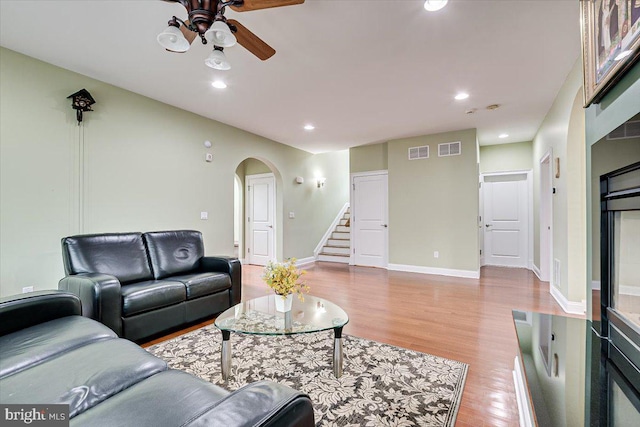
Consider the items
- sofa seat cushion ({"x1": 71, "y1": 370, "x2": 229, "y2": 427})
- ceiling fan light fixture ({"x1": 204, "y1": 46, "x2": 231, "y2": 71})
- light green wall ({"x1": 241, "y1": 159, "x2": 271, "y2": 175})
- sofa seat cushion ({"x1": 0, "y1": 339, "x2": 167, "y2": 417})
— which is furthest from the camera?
light green wall ({"x1": 241, "y1": 159, "x2": 271, "y2": 175})

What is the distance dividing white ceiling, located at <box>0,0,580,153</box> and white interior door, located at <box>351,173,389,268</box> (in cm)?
202

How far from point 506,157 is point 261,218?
18.0ft

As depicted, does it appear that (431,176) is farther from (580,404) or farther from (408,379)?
(580,404)

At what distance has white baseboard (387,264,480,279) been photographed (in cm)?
504

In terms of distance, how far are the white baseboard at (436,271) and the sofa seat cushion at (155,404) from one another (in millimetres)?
5012

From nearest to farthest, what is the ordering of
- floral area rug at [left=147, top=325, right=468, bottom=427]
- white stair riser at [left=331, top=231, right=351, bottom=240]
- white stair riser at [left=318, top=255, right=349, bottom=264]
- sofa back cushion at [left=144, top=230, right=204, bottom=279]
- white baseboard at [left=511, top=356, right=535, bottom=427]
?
white baseboard at [left=511, top=356, right=535, bottom=427] → floral area rug at [left=147, top=325, right=468, bottom=427] → sofa back cushion at [left=144, top=230, right=204, bottom=279] → white stair riser at [left=318, top=255, right=349, bottom=264] → white stair riser at [left=331, top=231, right=351, bottom=240]

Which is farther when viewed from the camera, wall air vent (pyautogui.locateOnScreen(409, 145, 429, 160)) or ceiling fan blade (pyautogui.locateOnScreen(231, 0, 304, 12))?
wall air vent (pyautogui.locateOnScreen(409, 145, 429, 160))

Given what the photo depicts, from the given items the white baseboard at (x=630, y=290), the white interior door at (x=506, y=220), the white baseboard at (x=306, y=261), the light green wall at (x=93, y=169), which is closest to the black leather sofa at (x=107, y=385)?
the white baseboard at (x=630, y=290)

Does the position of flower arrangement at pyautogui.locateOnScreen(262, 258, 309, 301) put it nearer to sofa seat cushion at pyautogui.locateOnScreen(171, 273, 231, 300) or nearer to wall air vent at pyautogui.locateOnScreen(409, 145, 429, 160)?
sofa seat cushion at pyautogui.locateOnScreen(171, 273, 231, 300)

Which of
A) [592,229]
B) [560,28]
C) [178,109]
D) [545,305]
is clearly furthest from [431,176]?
[178,109]

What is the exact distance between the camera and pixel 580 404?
110 cm

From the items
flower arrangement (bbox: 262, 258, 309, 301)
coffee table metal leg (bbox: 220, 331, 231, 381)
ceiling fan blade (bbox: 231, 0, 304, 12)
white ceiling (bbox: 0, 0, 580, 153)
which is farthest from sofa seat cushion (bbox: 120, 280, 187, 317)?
ceiling fan blade (bbox: 231, 0, 304, 12)

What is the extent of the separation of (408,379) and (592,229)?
1.38 meters

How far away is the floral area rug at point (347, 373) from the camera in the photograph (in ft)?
5.22
